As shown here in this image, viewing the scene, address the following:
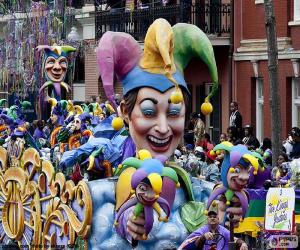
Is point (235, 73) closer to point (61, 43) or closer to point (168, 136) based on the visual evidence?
point (61, 43)

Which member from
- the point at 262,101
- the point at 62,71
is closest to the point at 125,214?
the point at 62,71

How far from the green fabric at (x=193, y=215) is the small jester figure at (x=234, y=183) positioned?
12.5 inches

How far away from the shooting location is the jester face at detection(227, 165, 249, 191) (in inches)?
567

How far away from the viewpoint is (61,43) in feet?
111

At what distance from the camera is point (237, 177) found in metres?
14.4

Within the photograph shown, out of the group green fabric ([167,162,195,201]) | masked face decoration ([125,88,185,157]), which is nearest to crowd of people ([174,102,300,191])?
green fabric ([167,162,195,201])

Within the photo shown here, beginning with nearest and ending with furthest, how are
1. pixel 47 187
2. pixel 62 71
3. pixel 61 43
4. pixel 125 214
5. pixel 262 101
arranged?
pixel 125 214 < pixel 47 187 < pixel 62 71 < pixel 262 101 < pixel 61 43

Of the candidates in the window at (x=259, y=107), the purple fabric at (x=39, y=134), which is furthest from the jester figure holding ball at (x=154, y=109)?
the window at (x=259, y=107)

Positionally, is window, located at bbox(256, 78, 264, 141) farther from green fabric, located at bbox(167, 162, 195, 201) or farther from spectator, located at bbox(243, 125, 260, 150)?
green fabric, located at bbox(167, 162, 195, 201)

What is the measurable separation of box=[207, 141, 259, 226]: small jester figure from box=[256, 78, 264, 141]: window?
15630mm

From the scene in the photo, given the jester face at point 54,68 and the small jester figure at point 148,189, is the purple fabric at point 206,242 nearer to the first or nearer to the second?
the small jester figure at point 148,189

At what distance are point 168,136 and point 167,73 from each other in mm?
679

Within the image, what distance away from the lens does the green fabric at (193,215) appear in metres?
14.8

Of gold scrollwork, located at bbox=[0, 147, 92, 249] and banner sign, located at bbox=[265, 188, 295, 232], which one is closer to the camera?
gold scrollwork, located at bbox=[0, 147, 92, 249]
